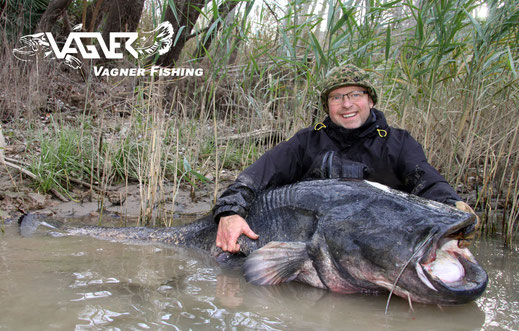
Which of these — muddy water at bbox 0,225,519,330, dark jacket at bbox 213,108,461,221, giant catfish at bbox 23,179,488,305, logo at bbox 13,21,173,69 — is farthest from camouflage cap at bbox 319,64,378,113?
logo at bbox 13,21,173,69

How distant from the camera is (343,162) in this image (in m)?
3.03

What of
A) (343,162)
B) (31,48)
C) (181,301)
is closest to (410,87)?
(343,162)

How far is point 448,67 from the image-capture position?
4047mm

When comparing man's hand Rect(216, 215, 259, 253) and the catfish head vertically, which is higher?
the catfish head

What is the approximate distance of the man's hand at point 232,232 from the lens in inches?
104

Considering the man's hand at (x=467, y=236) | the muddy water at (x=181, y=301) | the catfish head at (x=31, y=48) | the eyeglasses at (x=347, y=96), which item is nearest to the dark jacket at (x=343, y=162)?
the eyeglasses at (x=347, y=96)

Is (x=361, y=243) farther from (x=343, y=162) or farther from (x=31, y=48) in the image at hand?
(x=31, y=48)

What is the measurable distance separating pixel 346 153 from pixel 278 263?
1113 mm

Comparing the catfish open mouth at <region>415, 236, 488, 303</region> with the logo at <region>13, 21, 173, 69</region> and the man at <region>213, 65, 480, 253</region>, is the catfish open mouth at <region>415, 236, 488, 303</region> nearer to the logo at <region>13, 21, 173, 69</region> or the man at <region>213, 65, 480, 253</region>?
the man at <region>213, 65, 480, 253</region>

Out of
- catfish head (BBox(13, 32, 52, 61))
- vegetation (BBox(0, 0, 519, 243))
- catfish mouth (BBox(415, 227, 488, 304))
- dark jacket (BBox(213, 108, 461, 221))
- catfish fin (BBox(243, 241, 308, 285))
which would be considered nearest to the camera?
catfish mouth (BBox(415, 227, 488, 304))

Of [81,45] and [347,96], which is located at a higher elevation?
[81,45]

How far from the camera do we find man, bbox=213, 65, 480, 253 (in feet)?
9.57

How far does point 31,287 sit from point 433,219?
77.5 inches

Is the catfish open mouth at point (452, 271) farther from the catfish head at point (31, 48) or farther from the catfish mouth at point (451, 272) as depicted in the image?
the catfish head at point (31, 48)
